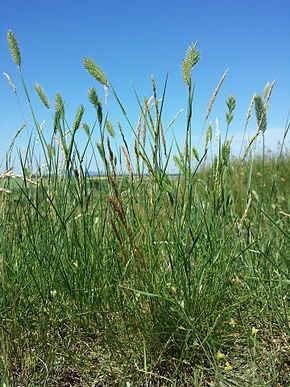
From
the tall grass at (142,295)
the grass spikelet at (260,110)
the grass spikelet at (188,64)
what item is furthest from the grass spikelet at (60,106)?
the grass spikelet at (260,110)

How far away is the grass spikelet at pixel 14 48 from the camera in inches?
52.9

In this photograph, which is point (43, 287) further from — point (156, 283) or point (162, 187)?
point (162, 187)

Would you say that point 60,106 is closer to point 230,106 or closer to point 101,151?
point 101,151

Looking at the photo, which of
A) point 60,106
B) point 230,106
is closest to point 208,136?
point 230,106

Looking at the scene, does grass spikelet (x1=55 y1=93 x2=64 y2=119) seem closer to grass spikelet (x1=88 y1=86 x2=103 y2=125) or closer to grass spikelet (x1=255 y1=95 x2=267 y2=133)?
grass spikelet (x1=88 y1=86 x2=103 y2=125)

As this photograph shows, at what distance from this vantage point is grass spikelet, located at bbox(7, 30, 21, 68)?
134 centimetres

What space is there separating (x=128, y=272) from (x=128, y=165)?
34 centimetres

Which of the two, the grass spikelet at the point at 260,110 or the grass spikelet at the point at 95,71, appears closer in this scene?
the grass spikelet at the point at 95,71

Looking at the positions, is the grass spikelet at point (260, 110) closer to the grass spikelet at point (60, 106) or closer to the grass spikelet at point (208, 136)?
the grass spikelet at point (208, 136)

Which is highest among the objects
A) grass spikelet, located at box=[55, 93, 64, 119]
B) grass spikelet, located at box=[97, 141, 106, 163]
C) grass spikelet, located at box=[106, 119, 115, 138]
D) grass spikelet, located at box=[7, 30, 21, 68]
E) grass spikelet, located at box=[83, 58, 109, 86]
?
grass spikelet, located at box=[7, 30, 21, 68]

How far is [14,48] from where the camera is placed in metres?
1.36

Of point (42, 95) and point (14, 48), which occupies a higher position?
point (14, 48)

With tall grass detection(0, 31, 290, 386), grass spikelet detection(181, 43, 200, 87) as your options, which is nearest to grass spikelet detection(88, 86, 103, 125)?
tall grass detection(0, 31, 290, 386)

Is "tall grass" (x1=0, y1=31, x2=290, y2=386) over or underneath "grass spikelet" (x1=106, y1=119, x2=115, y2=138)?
underneath
